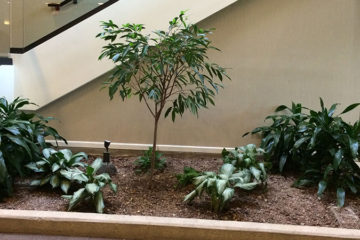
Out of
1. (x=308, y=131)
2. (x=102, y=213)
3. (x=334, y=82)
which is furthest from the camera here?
(x=334, y=82)

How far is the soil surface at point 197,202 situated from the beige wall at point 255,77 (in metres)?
0.87

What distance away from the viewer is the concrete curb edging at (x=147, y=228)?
2.49 m

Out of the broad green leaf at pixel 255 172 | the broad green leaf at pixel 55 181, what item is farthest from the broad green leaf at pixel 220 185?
the broad green leaf at pixel 55 181

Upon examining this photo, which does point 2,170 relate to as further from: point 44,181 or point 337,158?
point 337,158

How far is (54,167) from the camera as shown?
3049mm

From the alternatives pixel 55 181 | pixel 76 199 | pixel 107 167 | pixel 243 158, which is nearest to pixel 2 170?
pixel 55 181

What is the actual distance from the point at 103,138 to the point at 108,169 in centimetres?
78

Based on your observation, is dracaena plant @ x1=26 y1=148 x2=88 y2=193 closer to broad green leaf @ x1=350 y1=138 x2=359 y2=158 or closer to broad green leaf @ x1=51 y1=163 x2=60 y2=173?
broad green leaf @ x1=51 y1=163 x2=60 y2=173

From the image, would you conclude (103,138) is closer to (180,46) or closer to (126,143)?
(126,143)

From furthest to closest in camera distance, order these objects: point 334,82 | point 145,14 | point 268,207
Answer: point 334,82, point 145,14, point 268,207

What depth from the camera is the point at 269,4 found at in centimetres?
411

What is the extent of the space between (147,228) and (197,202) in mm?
614

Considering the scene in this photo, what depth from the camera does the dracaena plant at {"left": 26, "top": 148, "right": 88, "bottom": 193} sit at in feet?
9.93

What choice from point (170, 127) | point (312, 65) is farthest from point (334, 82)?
point (170, 127)
